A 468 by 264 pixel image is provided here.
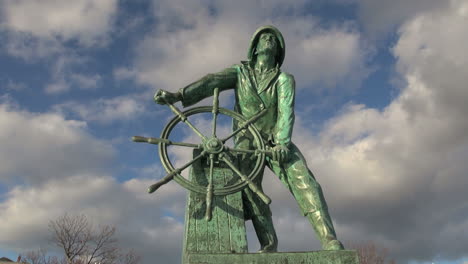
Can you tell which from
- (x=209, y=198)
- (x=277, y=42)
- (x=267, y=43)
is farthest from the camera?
(x=277, y=42)

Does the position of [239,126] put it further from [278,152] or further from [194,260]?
[194,260]

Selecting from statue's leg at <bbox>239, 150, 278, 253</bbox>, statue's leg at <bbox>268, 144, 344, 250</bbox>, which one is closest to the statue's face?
statue's leg at <bbox>268, 144, 344, 250</bbox>

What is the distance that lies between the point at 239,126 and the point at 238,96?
57 cm

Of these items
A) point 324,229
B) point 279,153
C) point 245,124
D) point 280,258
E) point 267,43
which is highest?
point 267,43

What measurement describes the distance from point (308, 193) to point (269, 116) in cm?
99

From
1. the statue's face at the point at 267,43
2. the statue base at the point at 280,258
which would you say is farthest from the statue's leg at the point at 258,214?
the statue's face at the point at 267,43

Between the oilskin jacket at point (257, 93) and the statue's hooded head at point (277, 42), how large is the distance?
193 millimetres

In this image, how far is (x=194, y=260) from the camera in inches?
133

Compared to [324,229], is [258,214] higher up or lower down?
higher up

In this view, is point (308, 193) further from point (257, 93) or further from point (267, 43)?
point (267, 43)

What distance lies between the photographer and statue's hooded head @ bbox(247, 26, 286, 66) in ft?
16.1

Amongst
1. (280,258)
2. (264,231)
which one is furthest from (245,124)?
(280,258)

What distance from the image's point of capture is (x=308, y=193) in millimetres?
4102

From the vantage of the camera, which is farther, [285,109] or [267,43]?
[267,43]
